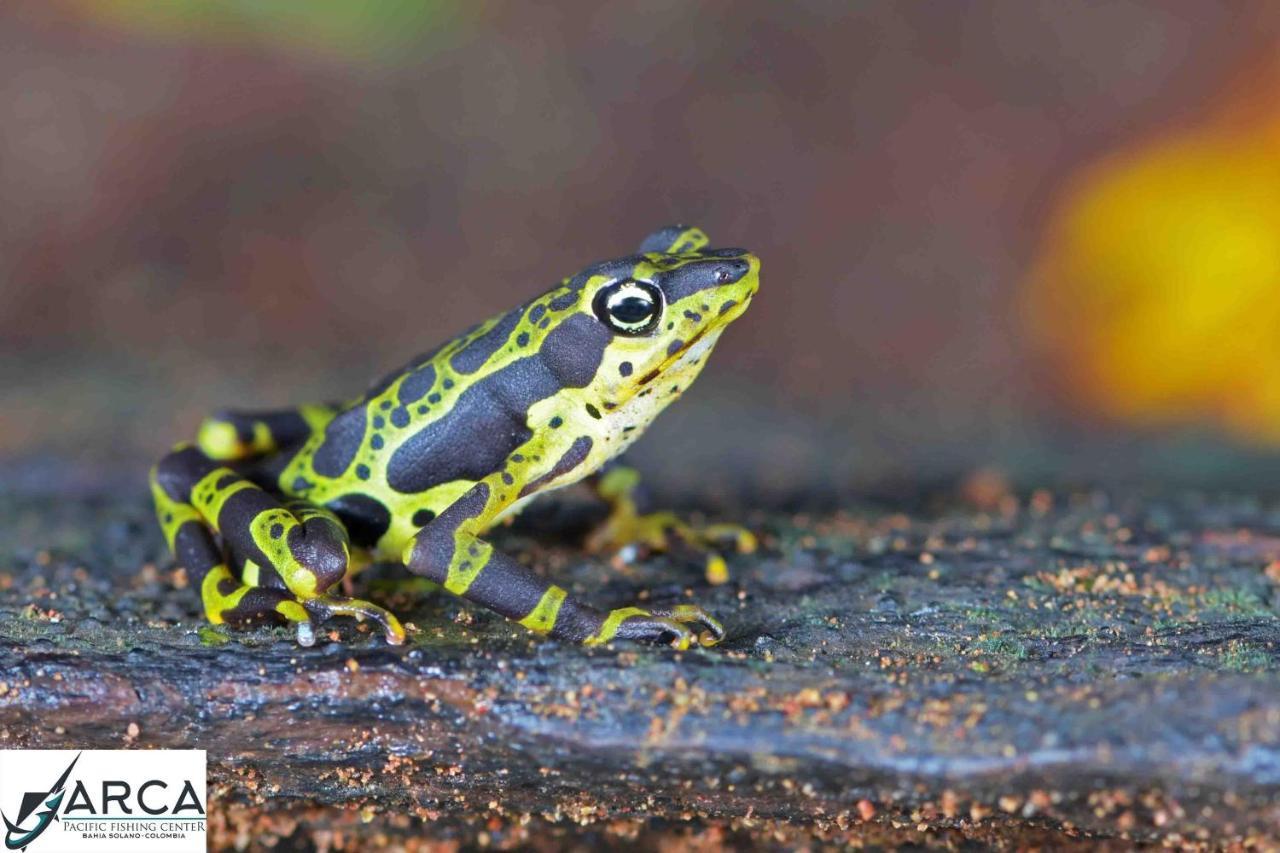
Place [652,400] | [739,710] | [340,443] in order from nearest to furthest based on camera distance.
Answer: [739,710] < [652,400] < [340,443]

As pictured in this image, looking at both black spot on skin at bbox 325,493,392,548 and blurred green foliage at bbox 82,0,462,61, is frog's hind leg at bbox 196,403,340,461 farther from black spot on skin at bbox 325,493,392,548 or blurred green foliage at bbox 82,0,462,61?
blurred green foliage at bbox 82,0,462,61

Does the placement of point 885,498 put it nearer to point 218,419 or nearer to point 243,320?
point 218,419

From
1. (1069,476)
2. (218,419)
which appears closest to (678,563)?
(218,419)

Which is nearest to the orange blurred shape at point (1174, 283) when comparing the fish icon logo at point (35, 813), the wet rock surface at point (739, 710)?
the wet rock surface at point (739, 710)

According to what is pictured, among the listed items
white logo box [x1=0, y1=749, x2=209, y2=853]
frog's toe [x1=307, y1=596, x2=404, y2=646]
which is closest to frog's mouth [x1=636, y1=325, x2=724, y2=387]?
frog's toe [x1=307, y1=596, x2=404, y2=646]

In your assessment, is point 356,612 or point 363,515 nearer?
point 356,612

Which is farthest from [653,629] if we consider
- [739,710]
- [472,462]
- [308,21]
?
[308,21]

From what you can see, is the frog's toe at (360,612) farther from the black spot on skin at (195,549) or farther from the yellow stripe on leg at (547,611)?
the black spot on skin at (195,549)

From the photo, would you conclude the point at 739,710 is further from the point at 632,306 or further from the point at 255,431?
the point at 255,431
